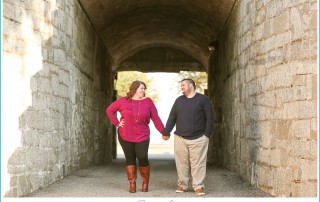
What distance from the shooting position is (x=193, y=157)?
6.73m

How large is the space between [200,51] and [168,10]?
342cm

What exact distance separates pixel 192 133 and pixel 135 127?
0.76 meters

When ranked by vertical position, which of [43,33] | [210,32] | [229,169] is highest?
[210,32]

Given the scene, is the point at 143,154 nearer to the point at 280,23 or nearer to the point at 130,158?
the point at 130,158

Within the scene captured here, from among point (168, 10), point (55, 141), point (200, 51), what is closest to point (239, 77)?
point (55, 141)

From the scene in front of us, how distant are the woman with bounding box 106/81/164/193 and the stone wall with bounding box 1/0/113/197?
1.20m

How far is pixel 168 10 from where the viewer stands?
13305mm

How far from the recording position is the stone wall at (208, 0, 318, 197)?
19.0 feet

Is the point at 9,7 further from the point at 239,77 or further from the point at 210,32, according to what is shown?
the point at 210,32

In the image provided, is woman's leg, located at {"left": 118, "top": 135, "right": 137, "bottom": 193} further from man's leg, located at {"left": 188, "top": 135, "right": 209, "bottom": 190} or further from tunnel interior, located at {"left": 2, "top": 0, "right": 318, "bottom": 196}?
tunnel interior, located at {"left": 2, "top": 0, "right": 318, "bottom": 196}

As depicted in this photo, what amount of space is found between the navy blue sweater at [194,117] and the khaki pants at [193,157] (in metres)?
0.08

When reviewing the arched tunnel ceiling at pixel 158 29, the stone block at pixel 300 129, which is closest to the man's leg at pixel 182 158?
the stone block at pixel 300 129

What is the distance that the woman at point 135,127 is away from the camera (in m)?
6.79

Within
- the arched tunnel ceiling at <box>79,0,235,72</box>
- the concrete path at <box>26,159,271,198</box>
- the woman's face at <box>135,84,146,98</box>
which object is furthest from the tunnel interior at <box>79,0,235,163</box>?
the woman's face at <box>135,84,146,98</box>
